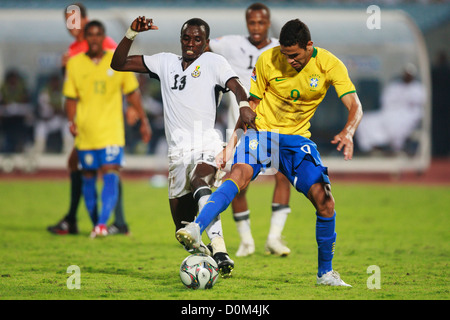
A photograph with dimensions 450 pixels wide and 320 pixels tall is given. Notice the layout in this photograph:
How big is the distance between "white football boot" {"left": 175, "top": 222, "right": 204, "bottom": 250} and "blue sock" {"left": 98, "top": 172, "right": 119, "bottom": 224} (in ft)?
12.2

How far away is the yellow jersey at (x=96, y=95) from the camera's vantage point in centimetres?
913

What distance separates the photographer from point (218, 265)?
20.2 ft

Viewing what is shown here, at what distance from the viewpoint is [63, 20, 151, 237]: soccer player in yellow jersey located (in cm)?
912

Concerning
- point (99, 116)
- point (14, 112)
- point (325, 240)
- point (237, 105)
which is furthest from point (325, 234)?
point (14, 112)

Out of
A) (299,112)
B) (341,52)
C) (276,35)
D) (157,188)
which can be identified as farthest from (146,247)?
(341,52)

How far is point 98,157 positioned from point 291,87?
381 centimetres

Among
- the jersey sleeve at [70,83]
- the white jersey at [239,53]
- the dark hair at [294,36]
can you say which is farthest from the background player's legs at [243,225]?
the jersey sleeve at [70,83]

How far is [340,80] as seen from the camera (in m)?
5.95

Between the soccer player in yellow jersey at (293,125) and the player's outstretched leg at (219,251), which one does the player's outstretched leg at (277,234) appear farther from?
the soccer player in yellow jersey at (293,125)

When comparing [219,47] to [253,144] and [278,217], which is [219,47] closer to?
[278,217]

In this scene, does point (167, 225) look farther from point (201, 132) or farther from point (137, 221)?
point (201, 132)

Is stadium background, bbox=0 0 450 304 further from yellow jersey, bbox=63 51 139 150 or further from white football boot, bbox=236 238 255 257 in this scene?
yellow jersey, bbox=63 51 139 150

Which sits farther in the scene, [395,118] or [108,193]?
[395,118]

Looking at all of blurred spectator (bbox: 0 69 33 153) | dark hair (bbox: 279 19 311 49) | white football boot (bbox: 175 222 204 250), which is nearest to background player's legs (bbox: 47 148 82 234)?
white football boot (bbox: 175 222 204 250)
